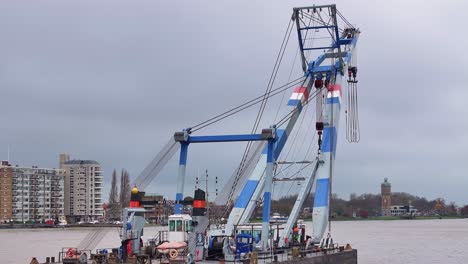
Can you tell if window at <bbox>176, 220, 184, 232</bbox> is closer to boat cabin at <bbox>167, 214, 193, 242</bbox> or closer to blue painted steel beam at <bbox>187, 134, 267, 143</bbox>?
boat cabin at <bbox>167, 214, 193, 242</bbox>

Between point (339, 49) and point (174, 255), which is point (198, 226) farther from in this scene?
point (339, 49)

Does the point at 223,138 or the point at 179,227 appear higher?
the point at 223,138

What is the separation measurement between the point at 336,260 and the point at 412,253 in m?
35.1

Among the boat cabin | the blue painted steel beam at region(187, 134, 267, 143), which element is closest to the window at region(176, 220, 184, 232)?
the boat cabin

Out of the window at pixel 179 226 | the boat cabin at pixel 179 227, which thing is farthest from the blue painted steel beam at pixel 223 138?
the window at pixel 179 226

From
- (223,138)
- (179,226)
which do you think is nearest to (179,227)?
(179,226)

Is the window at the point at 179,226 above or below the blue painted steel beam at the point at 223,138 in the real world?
below

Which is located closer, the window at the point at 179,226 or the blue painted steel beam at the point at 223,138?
the blue painted steel beam at the point at 223,138

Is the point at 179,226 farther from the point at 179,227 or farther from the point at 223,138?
the point at 223,138

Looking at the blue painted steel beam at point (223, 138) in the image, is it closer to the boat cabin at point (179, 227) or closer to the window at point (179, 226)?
the boat cabin at point (179, 227)

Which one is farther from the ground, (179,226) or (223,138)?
(223,138)

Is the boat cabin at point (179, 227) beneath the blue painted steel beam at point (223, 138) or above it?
beneath

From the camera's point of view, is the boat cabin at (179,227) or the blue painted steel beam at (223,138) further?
the boat cabin at (179,227)

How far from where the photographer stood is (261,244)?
4644 centimetres
